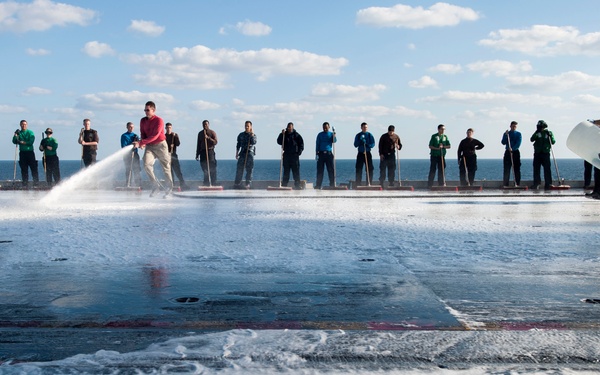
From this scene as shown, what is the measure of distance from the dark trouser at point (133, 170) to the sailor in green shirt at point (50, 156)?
7.57 ft

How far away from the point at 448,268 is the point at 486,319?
157 cm

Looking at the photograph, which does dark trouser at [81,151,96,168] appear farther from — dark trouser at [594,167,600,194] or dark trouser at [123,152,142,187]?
dark trouser at [594,167,600,194]

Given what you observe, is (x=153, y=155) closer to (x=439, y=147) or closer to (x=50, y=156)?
(x=50, y=156)

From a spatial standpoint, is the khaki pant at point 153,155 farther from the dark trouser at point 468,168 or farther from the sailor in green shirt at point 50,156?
the dark trouser at point 468,168

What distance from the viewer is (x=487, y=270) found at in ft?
16.1

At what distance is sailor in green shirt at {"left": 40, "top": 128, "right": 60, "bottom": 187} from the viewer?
19.7 m

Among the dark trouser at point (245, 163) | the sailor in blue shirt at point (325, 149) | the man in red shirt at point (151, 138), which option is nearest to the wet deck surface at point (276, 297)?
the man in red shirt at point (151, 138)

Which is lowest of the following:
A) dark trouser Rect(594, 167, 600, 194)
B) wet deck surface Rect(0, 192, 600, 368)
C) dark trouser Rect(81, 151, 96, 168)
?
wet deck surface Rect(0, 192, 600, 368)

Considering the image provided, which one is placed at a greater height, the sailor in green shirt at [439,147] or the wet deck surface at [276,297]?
the sailor in green shirt at [439,147]

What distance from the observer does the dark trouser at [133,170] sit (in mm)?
19250

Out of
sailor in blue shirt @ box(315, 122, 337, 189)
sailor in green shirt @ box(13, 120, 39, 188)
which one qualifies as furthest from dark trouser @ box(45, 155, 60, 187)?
sailor in blue shirt @ box(315, 122, 337, 189)

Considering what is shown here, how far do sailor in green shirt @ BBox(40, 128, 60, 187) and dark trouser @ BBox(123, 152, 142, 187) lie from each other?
2.31 metres

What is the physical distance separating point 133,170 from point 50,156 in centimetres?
291

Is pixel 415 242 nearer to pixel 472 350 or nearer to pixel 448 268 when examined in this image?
pixel 448 268
